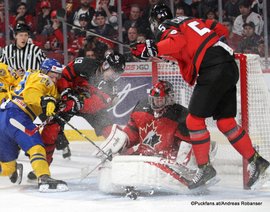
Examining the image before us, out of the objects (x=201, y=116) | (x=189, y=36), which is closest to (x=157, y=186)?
(x=201, y=116)

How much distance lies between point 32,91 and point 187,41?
1.00 metres

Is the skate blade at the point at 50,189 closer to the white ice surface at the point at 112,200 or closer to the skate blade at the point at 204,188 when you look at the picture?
the white ice surface at the point at 112,200

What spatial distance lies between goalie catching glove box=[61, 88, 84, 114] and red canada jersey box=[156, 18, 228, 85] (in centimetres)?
85

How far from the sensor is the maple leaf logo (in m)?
5.03

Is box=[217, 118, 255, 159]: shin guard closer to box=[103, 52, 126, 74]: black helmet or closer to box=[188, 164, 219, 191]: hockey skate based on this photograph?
box=[188, 164, 219, 191]: hockey skate

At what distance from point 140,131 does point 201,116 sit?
1.86 feet

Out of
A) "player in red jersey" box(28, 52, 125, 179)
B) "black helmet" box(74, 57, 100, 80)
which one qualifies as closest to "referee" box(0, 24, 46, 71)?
"player in red jersey" box(28, 52, 125, 179)

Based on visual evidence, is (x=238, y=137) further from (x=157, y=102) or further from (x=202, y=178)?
(x=157, y=102)

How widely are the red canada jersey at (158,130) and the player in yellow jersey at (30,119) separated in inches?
19.4

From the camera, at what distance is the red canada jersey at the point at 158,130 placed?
4984 mm

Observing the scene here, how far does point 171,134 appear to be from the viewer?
5.00m

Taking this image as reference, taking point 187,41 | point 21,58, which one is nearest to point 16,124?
point 187,41

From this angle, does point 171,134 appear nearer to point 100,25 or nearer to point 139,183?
point 139,183

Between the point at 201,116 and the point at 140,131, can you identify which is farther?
the point at 140,131
